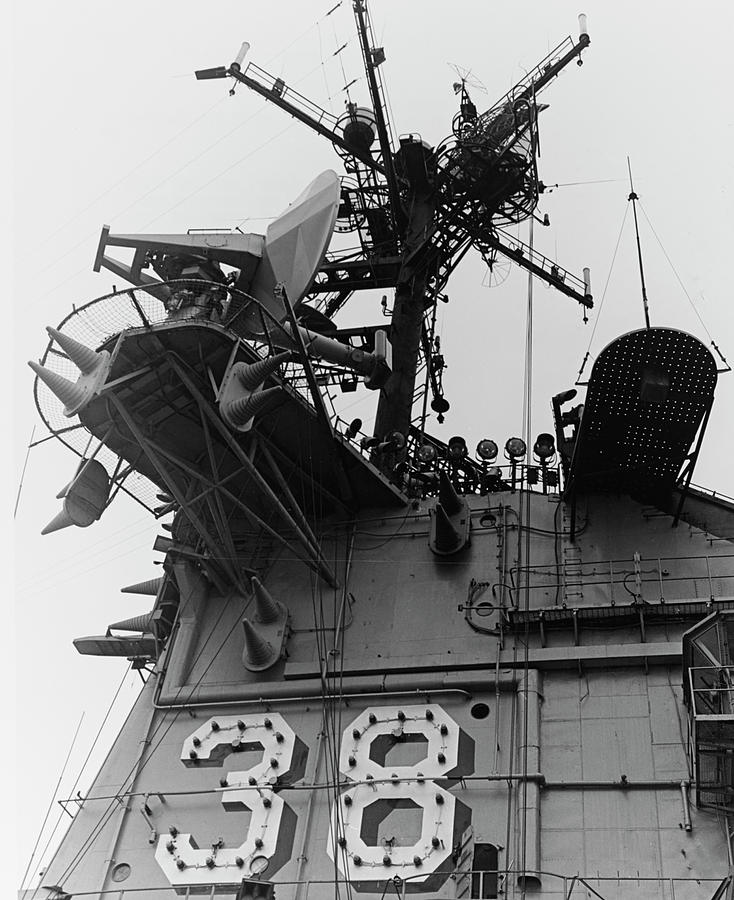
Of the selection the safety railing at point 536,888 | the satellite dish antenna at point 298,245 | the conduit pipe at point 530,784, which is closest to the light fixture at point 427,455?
the satellite dish antenna at point 298,245

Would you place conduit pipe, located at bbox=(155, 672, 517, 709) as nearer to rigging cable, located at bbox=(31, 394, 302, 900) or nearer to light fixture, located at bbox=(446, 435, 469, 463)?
rigging cable, located at bbox=(31, 394, 302, 900)

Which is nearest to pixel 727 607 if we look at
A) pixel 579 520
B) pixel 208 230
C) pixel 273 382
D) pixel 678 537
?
pixel 678 537

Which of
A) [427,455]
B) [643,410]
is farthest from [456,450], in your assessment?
[643,410]

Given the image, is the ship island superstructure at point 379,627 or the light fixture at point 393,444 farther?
the light fixture at point 393,444

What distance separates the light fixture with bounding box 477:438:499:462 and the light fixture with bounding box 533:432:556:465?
2.04 feet

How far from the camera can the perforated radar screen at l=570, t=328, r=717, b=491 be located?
40.8 ft

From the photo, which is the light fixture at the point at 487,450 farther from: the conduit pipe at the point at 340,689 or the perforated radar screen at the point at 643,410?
the conduit pipe at the point at 340,689

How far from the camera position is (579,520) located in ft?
44.7

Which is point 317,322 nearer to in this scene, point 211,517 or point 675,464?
point 211,517

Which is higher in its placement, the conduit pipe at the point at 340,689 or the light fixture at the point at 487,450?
the light fixture at the point at 487,450

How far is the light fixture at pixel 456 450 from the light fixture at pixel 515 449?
1118mm

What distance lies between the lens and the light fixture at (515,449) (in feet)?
49.2

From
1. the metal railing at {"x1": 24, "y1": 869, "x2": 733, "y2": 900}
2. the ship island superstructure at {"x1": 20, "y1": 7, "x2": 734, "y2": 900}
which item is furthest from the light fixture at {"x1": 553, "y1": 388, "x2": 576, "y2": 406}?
the metal railing at {"x1": 24, "y1": 869, "x2": 733, "y2": 900}

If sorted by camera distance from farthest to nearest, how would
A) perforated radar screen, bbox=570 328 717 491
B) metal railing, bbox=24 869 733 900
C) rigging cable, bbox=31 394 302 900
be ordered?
perforated radar screen, bbox=570 328 717 491, rigging cable, bbox=31 394 302 900, metal railing, bbox=24 869 733 900
